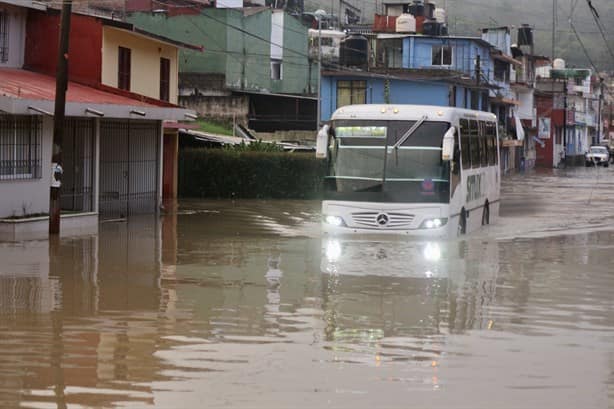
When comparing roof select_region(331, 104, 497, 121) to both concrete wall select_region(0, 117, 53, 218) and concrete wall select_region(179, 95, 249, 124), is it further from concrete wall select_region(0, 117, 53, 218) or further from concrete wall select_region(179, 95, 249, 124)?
concrete wall select_region(179, 95, 249, 124)

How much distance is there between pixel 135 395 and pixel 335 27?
8082cm

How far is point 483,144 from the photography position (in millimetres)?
30203

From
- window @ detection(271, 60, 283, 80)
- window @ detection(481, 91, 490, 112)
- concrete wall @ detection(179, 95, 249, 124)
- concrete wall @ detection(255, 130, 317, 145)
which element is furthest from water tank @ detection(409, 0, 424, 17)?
concrete wall @ detection(179, 95, 249, 124)

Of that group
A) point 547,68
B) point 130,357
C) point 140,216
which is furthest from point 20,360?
point 547,68

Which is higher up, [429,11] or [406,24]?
[429,11]

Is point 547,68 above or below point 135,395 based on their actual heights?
above

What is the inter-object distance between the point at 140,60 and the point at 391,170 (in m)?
14.9

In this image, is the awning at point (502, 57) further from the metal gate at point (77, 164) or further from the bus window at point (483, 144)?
the metal gate at point (77, 164)

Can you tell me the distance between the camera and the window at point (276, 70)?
6706cm

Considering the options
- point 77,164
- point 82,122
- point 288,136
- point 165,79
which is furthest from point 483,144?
point 288,136

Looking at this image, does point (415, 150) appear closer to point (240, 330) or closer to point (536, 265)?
point (536, 265)

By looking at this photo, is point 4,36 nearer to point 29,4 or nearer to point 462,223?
point 29,4

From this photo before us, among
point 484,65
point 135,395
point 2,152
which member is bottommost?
point 135,395

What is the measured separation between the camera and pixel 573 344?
1245cm
